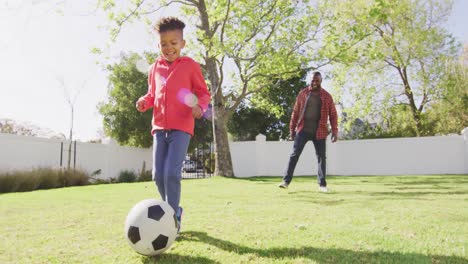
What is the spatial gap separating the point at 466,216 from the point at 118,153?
1698 cm

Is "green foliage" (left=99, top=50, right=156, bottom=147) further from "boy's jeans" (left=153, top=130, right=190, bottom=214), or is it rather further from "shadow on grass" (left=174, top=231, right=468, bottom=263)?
"shadow on grass" (left=174, top=231, right=468, bottom=263)

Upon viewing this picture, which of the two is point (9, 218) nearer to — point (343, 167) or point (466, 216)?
point (466, 216)

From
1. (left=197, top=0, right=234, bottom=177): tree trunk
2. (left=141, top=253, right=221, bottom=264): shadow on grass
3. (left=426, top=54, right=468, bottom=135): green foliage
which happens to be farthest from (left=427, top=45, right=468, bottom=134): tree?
(left=141, top=253, right=221, bottom=264): shadow on grass

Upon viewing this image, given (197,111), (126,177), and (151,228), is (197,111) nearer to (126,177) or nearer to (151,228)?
(151,228)

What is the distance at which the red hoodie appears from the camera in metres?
3.41

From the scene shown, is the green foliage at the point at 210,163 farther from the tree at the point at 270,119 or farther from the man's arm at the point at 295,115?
the man's arm at the point at 295,115

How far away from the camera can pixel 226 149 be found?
Result: 15531mm

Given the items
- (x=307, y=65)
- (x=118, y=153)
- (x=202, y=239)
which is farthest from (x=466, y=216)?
(x=118, y=153)

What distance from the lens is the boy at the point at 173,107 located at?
10.9 ft

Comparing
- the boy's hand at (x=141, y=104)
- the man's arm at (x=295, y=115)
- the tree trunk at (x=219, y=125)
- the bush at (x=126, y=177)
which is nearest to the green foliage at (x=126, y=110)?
the bush at (x=126, y=177)

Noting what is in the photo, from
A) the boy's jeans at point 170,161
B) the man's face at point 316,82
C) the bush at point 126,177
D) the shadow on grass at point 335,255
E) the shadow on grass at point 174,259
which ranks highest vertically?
the man's face at point 316,82

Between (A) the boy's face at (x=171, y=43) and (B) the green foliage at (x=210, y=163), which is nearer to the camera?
(A) the boy's face at (x=171, y=43)

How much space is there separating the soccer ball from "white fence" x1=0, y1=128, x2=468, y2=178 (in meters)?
13.5

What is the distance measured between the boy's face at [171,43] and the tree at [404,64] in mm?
18540
